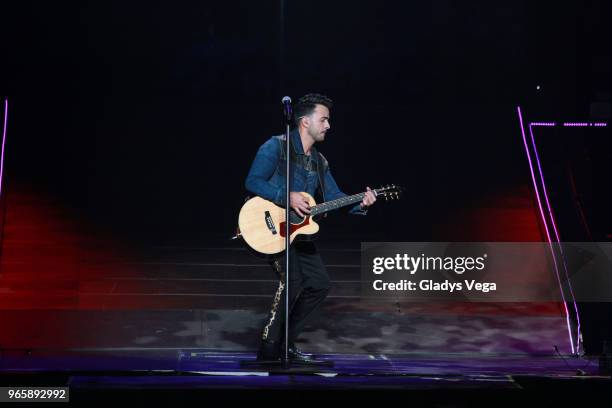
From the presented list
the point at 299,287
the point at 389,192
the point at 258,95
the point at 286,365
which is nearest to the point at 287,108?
the point at 389,192

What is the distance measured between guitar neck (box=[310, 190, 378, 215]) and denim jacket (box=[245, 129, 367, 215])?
78 millimetres

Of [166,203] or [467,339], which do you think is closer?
[467,339]

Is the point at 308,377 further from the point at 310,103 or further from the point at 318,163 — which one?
the point at 310,103

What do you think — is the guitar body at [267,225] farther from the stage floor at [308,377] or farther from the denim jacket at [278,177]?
the stage floor at [308,377]

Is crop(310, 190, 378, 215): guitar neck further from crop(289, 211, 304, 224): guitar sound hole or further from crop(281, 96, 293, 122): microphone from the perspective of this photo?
crop(281, 96, 293, 122): microphone

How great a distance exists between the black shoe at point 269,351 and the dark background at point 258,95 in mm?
5607

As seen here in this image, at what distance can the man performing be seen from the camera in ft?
16.4

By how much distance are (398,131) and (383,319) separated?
6989 mm

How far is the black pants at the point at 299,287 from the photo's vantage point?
16.6ft

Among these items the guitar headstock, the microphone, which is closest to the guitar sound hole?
the guitar headstock

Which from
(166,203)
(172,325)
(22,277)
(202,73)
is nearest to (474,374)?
(172,325)

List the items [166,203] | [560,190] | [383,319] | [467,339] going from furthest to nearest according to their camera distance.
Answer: [166,203] → [560,190] → [383,319] → [467,339]

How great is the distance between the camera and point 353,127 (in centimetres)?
1330

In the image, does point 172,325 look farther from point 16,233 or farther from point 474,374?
point 16,233
